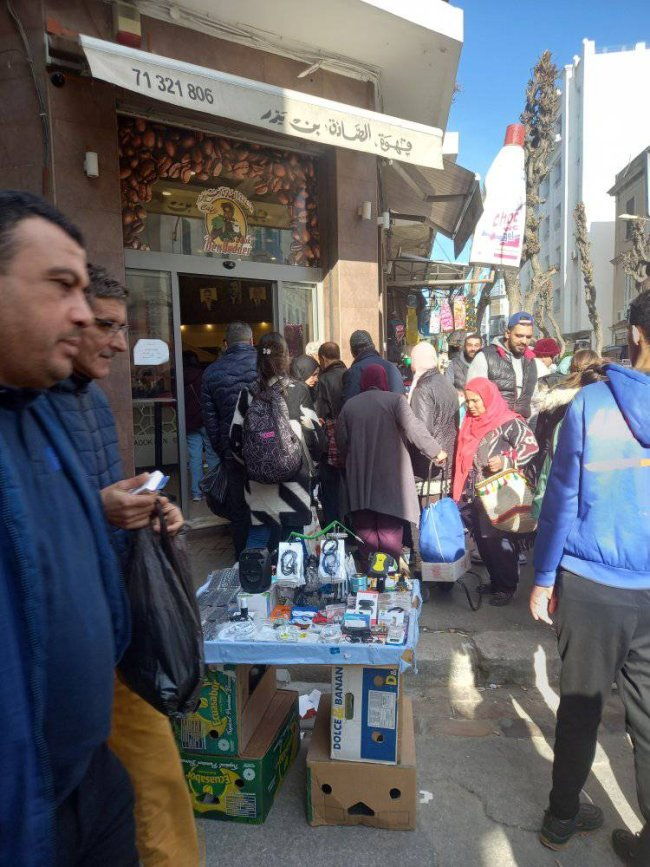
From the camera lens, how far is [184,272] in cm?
602

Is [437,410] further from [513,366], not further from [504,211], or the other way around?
[504,211]

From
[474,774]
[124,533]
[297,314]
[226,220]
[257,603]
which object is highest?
[226,220]

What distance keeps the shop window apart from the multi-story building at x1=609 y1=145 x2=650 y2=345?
29919 mm

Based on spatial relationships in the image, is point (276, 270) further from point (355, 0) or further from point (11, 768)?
point (11, 768)

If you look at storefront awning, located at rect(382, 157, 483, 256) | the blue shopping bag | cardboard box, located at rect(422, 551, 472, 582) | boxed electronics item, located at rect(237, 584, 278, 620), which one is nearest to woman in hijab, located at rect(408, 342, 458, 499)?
the blue shopping bag

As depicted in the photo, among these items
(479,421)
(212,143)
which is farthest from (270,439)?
(212,143)

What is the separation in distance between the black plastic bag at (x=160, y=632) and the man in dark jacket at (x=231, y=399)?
2608mm

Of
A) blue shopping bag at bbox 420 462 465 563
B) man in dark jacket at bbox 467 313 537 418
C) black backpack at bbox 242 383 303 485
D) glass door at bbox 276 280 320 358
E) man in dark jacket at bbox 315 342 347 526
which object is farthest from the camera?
glass door at bbox 276 280 320 358

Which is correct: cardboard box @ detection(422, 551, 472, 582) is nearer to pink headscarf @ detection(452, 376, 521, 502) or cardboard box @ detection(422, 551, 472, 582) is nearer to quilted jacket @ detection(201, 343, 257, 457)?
pink headscarf @ detection(452, 376, 521, 502)

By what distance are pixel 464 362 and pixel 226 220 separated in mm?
3794

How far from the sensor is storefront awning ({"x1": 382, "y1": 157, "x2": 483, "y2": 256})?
8727 millimetres

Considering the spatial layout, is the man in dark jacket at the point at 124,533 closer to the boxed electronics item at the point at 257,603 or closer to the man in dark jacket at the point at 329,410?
the boxed electronics item at the point at 257,603

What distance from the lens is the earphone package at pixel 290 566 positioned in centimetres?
287

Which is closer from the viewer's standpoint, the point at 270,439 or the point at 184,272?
the point at 270,439
